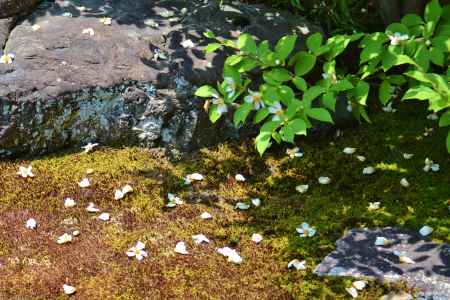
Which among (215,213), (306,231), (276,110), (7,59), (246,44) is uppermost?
(246,44)

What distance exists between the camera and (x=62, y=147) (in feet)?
18.0

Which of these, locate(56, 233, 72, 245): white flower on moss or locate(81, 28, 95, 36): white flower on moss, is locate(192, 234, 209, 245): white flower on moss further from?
locate(81, 28, 95, 36): white flower on moss

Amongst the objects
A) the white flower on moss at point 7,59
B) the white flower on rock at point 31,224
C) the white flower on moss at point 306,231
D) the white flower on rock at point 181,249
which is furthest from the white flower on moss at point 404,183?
the white flower on moss at point 7,59

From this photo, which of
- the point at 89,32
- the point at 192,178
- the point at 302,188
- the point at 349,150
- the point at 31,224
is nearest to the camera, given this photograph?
the point at 31,224

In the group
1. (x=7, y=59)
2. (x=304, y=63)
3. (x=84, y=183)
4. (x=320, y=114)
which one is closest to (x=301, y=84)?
(x=304, y=63)

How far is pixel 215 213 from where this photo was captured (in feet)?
16.2

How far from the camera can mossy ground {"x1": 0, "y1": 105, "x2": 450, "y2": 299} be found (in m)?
4.21

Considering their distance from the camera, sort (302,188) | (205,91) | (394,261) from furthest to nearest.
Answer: (302,188) → (205,91) → (394,261)

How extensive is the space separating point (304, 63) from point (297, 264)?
1.45 meters

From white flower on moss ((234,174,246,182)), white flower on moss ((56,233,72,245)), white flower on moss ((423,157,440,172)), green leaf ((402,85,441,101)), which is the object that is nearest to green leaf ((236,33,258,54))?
white flower on moss ((234,174,246,182))

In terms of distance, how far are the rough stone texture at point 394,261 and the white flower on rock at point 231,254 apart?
54cm

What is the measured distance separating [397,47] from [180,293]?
2195 millimetres

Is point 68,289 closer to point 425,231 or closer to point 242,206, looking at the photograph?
Result: point 242,206

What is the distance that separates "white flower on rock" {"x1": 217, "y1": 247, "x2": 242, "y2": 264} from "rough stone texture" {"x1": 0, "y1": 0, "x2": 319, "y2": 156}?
Result: 1.33 metres
